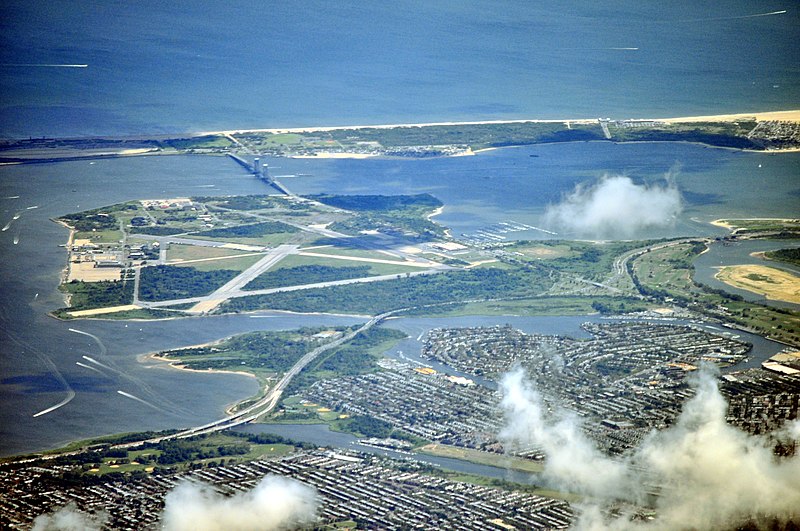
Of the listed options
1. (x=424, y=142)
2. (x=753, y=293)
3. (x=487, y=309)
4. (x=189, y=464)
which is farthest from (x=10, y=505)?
(x=424, y=142)

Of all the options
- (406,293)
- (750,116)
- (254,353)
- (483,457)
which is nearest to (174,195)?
(406,293)

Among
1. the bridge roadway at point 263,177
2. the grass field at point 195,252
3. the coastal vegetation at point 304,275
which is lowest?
the coastal vegetation at point 304,275

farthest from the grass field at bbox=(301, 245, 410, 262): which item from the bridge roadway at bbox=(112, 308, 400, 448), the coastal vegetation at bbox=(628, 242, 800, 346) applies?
the bridge roadway at bbox=(112, 308, 400, 448)

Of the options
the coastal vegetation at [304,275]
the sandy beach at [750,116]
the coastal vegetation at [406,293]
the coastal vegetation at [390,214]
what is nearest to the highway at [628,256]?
the coastal vegetation at [406,293]

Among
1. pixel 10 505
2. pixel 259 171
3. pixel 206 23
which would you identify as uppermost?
pixel 206 23

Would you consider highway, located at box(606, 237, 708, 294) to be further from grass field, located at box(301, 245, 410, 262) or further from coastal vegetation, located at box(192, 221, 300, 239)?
coastal vegetation, located at box(192, 221, 300, 239)

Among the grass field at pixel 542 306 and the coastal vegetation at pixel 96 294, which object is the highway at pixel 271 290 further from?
the grass field at pixel 542 306

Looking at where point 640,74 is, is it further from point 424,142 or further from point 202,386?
point 202,386
